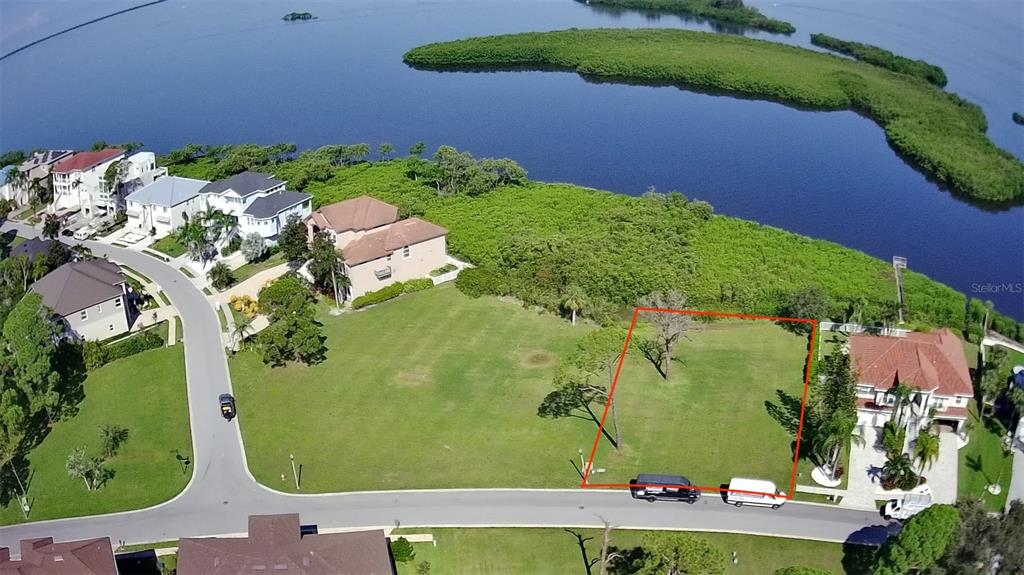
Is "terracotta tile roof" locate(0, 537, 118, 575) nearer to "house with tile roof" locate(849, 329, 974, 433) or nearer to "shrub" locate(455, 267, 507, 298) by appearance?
"shrub" locate(455, 267, 507, 298)

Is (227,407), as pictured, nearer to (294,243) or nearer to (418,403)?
(418,403)

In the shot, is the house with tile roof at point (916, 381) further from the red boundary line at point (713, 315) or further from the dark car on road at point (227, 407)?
the dark car on road at point (227, 407)

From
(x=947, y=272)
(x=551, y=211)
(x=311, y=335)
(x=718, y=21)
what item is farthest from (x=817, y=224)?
(x=718, y=21)

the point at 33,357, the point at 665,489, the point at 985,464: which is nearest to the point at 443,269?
the point at 33,357

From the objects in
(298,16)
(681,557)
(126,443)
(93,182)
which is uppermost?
(298,16)

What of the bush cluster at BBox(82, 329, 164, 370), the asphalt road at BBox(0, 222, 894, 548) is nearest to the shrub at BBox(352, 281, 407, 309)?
the bush cluster at BBox(82, 329, 164, 370)

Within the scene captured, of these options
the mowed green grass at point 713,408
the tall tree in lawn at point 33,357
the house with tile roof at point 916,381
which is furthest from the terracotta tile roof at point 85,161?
the house with tile roof at point 916,381
